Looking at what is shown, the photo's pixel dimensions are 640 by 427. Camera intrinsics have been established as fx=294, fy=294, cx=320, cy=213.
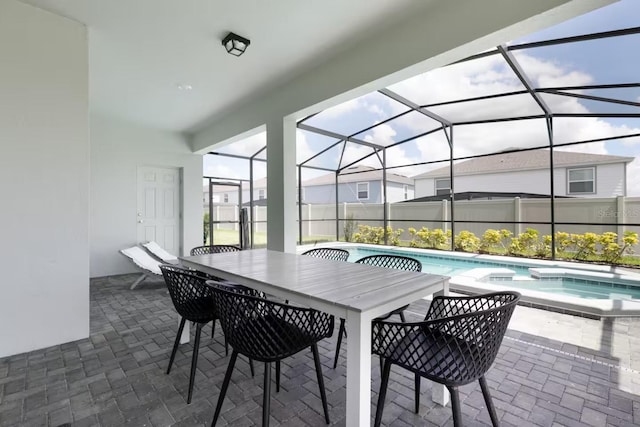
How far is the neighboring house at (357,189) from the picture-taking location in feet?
30.5

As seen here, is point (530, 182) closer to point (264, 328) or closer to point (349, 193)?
point (349, 193)

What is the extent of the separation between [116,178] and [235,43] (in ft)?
13.2

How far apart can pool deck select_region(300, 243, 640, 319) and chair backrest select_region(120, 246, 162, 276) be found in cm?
438

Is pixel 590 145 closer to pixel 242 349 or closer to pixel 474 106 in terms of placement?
pixel 474 106

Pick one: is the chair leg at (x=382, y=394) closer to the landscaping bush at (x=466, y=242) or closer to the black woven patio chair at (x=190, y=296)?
the black woven patio chair at (x=190, y=296)

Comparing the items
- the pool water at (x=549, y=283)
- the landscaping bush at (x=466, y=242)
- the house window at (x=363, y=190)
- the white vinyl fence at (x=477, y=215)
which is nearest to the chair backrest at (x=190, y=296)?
the pool water at (x=549, y=283)

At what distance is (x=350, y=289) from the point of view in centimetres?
159

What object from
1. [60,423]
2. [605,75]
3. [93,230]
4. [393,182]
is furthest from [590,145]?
[93,230]

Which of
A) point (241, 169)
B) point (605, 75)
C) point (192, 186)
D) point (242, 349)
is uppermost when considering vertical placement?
point (605, 75)

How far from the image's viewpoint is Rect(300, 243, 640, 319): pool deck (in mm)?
3175

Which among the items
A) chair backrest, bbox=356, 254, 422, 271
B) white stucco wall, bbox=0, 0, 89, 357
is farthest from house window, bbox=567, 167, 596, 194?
white stucco wall, bbox=0, 0, 89, 357

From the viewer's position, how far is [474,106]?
15.7 feet

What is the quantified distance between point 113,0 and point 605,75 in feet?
17.0

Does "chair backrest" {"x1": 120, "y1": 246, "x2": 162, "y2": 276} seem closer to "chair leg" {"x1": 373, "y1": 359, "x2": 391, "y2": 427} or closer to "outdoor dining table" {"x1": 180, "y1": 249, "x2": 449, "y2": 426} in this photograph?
"outdoor dining table" {"x1": 180, "y1": 249, "x2": 449, "y2": 426}
